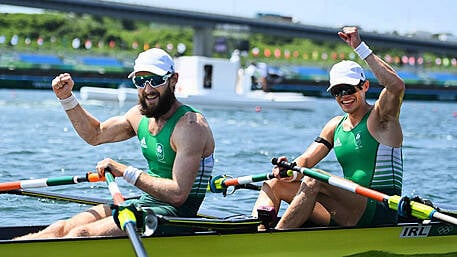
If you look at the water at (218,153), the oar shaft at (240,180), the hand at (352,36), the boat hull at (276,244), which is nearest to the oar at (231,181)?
the oar shaft at (240,180)

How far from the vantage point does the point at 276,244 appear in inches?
287

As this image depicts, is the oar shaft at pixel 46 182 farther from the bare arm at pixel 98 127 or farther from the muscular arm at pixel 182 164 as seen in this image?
the muscular arm at pixel 182 164

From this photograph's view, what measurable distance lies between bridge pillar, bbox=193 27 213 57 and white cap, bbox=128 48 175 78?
59.1 m

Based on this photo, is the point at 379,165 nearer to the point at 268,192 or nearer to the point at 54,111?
the point at 268,192

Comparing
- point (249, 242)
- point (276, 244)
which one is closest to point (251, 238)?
point (249, 242)

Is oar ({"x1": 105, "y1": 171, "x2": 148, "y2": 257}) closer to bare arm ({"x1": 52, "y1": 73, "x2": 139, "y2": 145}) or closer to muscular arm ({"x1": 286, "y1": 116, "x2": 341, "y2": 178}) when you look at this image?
bare arm ({"x1": 52, "y1": 73, "x2": 139, "y2": 145})

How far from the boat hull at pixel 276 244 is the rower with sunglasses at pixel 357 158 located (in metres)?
0.18

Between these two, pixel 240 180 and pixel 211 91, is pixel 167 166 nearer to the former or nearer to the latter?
pixel 240 180

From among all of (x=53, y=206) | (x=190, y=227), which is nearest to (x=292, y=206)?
(x=190, y=227)

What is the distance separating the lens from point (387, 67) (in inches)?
289

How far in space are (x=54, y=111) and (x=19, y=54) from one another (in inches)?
1457

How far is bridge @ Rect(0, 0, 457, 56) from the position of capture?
60.2 meters

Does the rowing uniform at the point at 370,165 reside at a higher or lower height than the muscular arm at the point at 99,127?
lower

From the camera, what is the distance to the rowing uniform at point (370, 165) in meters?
7.60
